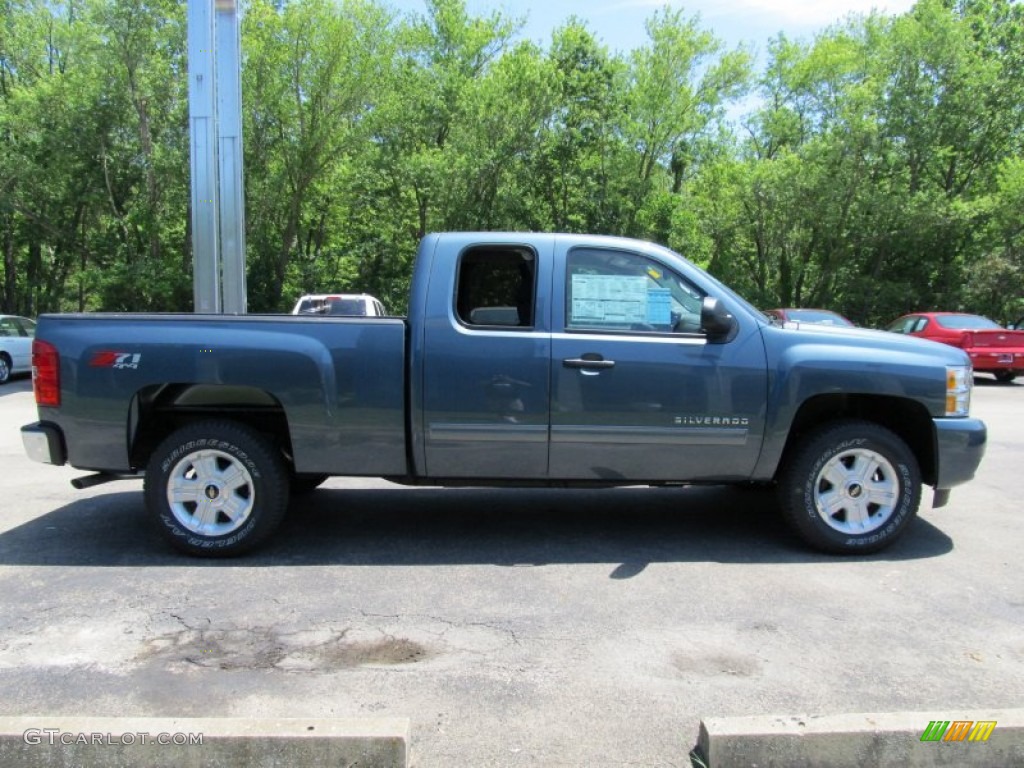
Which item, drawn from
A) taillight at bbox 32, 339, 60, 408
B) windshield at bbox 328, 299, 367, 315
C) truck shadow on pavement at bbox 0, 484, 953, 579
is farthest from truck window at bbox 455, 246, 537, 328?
windshield at bbox 328, 299, 367, 315

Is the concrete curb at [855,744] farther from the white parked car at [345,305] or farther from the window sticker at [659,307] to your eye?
the white parked car at [345,305]

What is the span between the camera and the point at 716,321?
185 inches

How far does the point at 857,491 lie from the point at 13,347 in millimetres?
17887

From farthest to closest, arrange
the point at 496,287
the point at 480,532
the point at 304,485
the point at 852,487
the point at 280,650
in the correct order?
the point at 304,485
the point at 480,532
the point at 496,287
the point at 852,487
the point at 280,650

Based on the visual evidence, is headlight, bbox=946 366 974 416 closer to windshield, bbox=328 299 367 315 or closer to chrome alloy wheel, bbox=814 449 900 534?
chrome alloy wheel, bbox=814 449 900 534

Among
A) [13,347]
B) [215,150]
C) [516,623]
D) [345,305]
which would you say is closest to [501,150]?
[345,305]

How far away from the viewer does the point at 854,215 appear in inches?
1090

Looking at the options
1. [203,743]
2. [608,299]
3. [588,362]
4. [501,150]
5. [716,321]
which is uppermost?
[501,150]

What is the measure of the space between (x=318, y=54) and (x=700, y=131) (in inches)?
628

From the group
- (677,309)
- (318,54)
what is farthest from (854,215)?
(677,309)

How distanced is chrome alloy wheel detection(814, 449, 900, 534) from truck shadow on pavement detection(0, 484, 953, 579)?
259 millimetres

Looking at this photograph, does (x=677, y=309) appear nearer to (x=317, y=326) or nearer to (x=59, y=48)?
(x=317, y=326)

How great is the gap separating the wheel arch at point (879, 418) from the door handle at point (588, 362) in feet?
4.27

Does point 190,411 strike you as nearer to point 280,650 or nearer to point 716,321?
point 280,650
